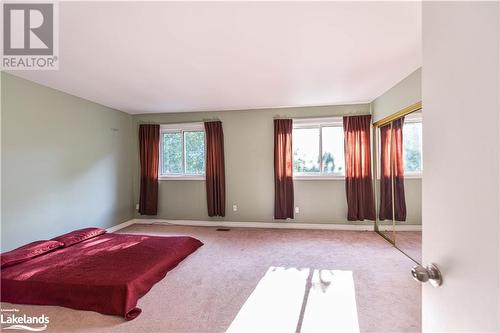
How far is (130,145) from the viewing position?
5.04 meters

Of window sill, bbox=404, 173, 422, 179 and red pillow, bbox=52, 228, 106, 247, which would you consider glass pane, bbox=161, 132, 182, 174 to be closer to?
red pillow, bbox=52, 228, 106, 247

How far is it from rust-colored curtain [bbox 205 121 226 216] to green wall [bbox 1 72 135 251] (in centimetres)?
182

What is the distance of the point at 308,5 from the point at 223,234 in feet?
11.7

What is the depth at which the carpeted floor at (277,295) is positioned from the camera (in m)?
1.82

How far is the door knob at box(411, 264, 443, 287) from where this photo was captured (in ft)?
2.23

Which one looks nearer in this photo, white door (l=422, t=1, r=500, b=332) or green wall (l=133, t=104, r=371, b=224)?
white door (l=422, t=1, r=500, b=332)

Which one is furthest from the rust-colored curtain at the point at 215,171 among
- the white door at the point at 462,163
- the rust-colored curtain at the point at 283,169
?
the white door at the point at 462,163

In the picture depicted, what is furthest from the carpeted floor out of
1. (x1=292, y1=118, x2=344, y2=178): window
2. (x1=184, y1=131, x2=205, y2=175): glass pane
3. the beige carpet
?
(x1=184, y1=131, x2=205, y2=175): glass pane

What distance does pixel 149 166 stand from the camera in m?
4.91

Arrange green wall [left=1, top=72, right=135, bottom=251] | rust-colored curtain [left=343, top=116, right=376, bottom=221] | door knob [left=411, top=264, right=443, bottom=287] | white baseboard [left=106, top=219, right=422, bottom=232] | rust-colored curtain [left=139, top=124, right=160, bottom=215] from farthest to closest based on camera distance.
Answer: rust-colored curtain [left=139, top=124, right=160, bottom=215] → white baseboard [left=106, top=219, right=422, bottom=232] → rust-colored curtain [left=343, top=116, right=376, bottom=221] → green wall [left=1, top=72, right=135, bottom=251] → door knob [left=411, top=264, right=443, bottom=287]

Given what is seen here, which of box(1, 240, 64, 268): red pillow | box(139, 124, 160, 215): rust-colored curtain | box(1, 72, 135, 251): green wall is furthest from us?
box(139, 124, 160, 215): rust-colored curtain

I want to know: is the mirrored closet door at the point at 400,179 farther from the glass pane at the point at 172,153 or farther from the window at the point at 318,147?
the glass pane at the point at 172,153

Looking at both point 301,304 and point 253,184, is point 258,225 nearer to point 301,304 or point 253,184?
point 253,184

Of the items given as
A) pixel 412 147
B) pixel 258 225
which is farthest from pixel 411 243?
pixel 258 225
